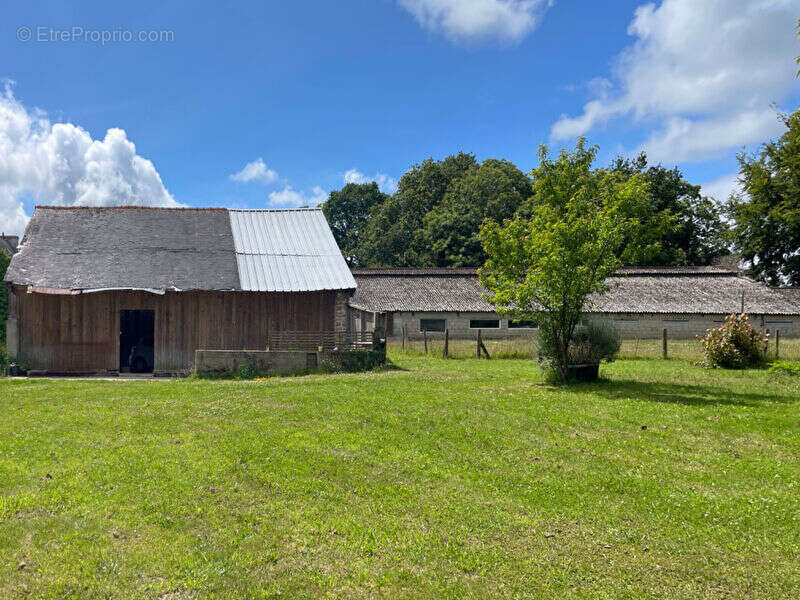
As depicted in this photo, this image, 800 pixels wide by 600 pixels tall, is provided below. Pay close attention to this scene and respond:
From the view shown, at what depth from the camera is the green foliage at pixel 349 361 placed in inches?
706

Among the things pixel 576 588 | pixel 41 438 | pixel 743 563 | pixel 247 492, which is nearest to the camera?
pixel 576 588

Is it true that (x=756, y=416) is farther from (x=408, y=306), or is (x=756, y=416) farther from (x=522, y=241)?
(x=408, y=306)

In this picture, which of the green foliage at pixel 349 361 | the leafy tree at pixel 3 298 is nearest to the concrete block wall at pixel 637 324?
the green foliage at pixel 349 361

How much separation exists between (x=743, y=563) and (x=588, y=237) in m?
10.7

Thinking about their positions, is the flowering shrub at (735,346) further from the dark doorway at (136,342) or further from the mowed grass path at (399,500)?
the dark doorway at (136,342)

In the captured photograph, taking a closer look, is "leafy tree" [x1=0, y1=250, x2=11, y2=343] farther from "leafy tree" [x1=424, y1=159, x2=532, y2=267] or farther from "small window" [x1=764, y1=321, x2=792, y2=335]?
"small window" [x1=764, y1=321, x2=792, y2=335]

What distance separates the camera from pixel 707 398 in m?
12.4

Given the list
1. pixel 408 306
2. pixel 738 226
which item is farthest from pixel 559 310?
pixel 738 226

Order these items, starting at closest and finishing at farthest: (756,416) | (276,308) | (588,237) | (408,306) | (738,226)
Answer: (756,416), (588,237), (276,308), (408,306), (738,226)

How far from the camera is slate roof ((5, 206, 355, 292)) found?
19250 millimetres

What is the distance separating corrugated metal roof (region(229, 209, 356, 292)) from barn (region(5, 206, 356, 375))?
3.0 inches

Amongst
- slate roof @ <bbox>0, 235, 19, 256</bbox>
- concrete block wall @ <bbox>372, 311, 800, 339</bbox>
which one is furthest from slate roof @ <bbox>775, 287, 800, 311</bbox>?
slate roof @ <bbox>0, 235, 19, 256</bbox>

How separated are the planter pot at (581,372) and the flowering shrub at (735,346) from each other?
6629mm

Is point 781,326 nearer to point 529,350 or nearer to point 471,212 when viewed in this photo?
point 529,350
